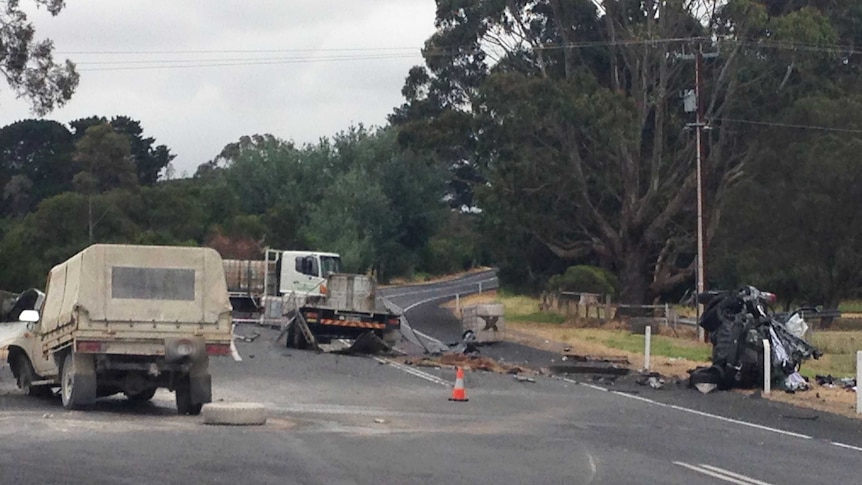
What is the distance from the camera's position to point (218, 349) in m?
17.6

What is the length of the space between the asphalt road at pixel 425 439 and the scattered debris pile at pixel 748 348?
3.41ft

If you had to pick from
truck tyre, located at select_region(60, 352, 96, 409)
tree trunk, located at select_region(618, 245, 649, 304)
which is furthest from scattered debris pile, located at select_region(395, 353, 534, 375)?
tree trunk, located at select_region(618, 245, 649, 304)

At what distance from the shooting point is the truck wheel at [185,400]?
1773 centimetres

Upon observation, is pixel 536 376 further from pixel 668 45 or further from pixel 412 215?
pixel 412 215

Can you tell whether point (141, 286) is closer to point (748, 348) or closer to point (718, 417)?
point (718, 417)

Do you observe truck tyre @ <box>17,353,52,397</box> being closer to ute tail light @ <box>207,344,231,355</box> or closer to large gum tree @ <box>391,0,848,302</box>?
ute tail light @ <box>207,344,231,355</box>

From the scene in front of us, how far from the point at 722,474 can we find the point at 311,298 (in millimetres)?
23462

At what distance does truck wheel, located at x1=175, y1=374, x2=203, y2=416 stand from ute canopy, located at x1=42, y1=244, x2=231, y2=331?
0.87 meters

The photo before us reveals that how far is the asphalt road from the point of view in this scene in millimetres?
12211

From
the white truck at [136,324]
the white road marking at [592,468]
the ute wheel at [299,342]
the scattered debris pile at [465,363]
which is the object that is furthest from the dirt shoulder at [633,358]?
the white truck at [136,324]

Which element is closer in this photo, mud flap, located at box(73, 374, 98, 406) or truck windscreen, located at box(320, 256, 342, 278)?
mud flap, located at box(73, 374, 98, 406)

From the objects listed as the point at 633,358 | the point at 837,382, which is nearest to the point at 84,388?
the point at 837,382

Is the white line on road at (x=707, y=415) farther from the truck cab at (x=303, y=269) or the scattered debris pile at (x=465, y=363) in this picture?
the truck cab at (x=303, y=269)

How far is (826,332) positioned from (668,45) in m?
12.8
